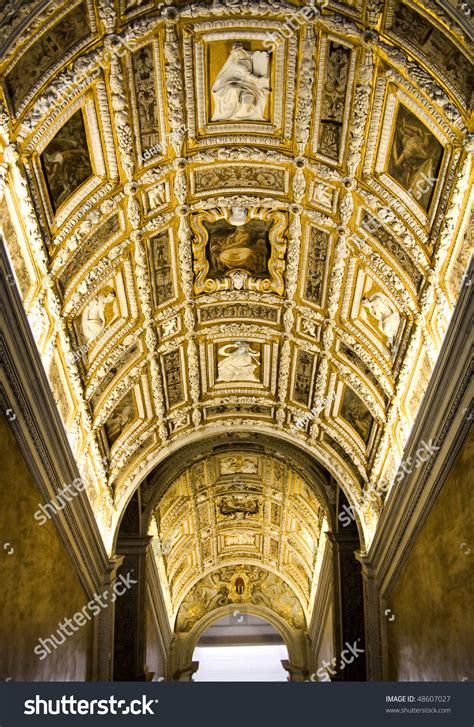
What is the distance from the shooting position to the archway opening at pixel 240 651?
141 feet

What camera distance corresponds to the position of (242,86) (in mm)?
10852

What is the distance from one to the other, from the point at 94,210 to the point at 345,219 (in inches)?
148

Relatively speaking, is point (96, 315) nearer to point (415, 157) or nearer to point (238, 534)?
point (415, 157)

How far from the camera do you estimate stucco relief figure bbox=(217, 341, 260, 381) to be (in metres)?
16.8

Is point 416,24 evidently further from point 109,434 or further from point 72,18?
point 109,434

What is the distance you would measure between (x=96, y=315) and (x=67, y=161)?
3311 mm

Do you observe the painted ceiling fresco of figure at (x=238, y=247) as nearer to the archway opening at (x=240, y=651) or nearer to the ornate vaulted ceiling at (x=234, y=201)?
the ornate vaulted ceiling at (x=234, y=201)

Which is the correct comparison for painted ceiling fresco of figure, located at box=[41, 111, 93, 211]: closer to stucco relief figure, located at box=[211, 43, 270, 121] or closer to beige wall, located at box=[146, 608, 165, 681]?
stucco relief figure, located at box=[211, 43, 270, 121]

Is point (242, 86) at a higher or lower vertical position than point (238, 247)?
lower

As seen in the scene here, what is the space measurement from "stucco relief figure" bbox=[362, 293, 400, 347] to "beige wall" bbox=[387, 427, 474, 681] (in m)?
2.94

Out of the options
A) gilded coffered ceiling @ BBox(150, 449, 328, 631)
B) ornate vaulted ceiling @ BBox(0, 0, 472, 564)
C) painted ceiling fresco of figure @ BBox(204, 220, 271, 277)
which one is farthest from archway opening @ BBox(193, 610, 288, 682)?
Answer: painted ceiling fresco of figure @ BBox(204, 220, 271, 277)

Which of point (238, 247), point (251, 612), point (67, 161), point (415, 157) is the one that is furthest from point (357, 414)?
point (251, 612)

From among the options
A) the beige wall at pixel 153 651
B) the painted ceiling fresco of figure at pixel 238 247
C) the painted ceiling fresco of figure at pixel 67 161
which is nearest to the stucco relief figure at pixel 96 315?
the painted ceiling fresco of figure at pixel 238 247

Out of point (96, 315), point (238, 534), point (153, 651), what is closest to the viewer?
point (96, 315)
